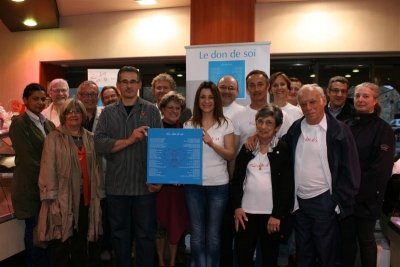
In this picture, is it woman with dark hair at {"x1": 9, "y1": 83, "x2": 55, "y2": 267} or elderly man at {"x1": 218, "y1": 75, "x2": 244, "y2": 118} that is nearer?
woman with dark hair at {"x1": 9, "y1": 83, "x2": 55, "y2": 267}

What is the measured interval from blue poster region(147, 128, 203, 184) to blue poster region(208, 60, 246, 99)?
1646 mm

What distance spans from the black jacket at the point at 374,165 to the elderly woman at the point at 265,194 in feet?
2.42

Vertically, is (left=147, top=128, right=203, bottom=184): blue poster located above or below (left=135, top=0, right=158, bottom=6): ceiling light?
below

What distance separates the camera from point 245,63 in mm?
4047

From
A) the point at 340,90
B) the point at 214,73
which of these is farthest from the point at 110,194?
the point at 340,90

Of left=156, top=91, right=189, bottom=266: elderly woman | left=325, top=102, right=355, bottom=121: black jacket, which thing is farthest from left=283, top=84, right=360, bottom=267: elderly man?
A: left=156, top=91, right=189, bottom=266: elderly woman

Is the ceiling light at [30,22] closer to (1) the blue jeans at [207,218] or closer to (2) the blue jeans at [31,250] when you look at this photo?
(2) the blue jeans at [31,250]

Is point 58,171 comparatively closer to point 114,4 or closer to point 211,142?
point 211,142

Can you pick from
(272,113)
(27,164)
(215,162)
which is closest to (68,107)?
(27,164)

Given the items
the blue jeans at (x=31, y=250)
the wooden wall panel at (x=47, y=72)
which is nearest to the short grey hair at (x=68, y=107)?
the blue jeans at (x=31, y=250)

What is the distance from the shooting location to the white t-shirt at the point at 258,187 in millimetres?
2535

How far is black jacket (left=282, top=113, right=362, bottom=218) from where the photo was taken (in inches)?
97.6

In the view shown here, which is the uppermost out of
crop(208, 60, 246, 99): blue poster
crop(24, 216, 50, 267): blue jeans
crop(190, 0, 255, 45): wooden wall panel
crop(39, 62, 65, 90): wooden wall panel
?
crop(190, 0, 255, 45): wooden wall panel

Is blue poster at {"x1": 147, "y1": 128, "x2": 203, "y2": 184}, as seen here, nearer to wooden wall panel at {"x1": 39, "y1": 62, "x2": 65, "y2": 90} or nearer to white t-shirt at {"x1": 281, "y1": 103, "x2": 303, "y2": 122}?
white t-shirt at {"x1": 281, "y1": 103, "x2": 303, "y2": 122}
